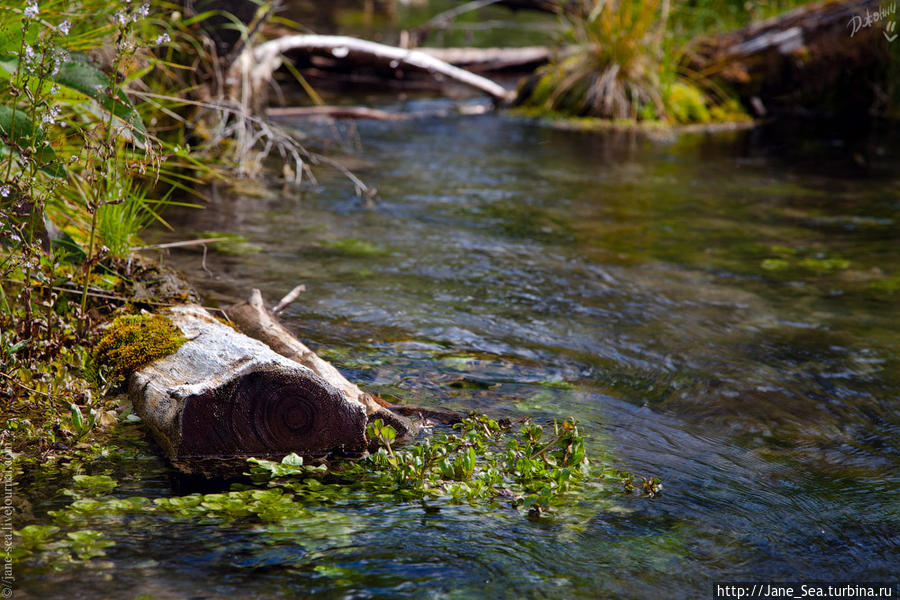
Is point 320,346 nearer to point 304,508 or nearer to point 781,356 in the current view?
point 304,508

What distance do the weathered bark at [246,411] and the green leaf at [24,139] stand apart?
3.06 ft

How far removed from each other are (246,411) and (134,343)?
0.75 m

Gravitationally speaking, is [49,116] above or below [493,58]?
below

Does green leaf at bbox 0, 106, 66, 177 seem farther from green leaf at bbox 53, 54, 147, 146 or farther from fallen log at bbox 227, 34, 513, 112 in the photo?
fallen log at bbox 227, 34, 513, 112

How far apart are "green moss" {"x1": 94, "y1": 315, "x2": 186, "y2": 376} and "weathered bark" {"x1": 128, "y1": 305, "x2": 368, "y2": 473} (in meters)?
0.17

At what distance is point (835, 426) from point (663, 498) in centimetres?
127

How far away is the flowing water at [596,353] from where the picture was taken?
274 centimetres

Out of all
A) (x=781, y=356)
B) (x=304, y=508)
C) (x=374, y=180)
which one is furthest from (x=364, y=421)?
(x=374, y=180)

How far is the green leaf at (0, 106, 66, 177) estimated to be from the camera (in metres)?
3.40

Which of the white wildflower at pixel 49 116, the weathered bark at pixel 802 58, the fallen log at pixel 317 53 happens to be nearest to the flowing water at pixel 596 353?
the fallen log at pixel 317 53

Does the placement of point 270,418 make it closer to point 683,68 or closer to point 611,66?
point 611,66

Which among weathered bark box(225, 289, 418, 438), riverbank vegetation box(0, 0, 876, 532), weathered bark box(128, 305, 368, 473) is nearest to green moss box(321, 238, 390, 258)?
riverbank vegetation box(0, 0, 876, 532)

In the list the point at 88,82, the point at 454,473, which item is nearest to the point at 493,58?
the point at 88,82

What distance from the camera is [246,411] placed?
A: 327cm
